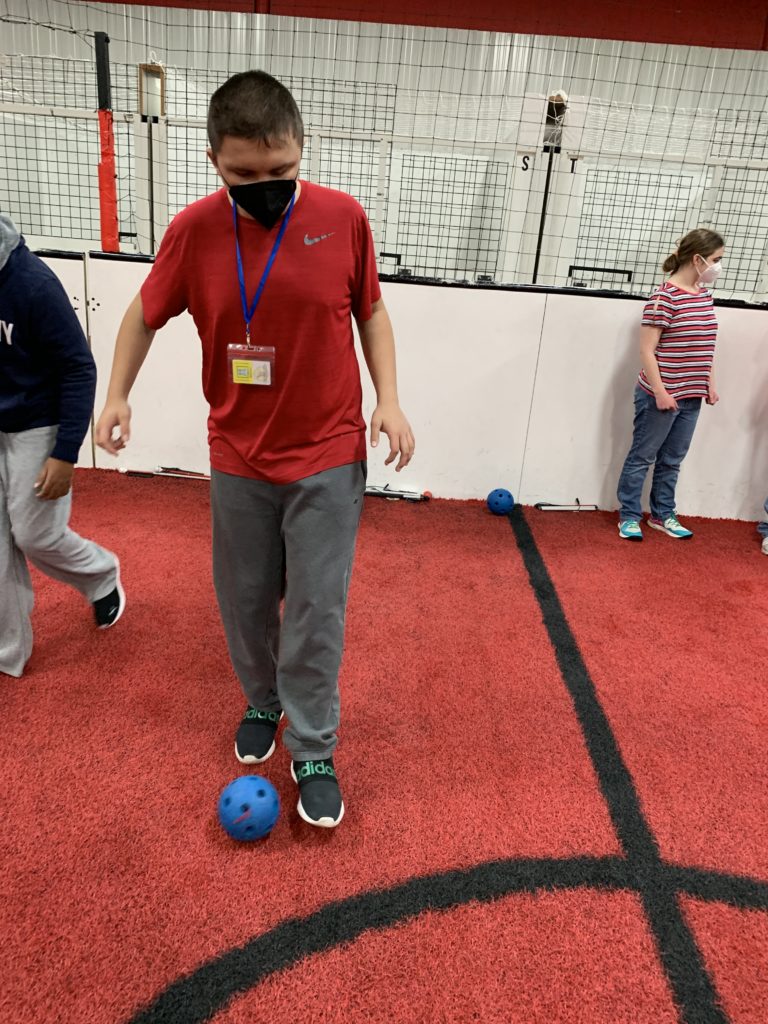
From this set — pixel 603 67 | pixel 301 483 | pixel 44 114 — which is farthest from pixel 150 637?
pixel 603 67

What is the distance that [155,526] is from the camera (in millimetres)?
3146

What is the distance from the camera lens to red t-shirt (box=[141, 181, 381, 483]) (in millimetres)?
1312

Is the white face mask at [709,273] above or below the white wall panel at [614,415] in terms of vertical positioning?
above

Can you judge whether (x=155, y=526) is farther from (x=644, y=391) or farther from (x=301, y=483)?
(x=644, y=391)

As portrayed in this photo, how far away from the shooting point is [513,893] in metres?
1.43

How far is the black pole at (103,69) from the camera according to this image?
3.16 meters

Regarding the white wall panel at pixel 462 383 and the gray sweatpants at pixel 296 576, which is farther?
the white wall panel at pixel 462 383

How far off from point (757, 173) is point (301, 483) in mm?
5329

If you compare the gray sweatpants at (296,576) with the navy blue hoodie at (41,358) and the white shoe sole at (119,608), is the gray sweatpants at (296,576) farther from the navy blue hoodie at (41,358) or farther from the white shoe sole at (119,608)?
the white shoe sole at (119,608)

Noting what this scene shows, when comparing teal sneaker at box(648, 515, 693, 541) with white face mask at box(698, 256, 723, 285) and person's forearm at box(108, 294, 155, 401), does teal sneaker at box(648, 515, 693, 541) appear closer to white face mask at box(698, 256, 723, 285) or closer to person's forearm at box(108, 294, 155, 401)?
white face mask at box(698, 256, 723, 285)

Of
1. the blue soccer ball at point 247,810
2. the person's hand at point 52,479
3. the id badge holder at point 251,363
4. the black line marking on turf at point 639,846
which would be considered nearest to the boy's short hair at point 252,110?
the id badge holder at point 251,363

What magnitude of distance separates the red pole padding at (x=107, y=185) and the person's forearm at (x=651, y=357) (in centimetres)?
273

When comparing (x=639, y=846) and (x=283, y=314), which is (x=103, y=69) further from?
(x=639, y=846)

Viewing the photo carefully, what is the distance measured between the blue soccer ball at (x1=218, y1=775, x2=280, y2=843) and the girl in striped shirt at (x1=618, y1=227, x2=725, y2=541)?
2.47 m
